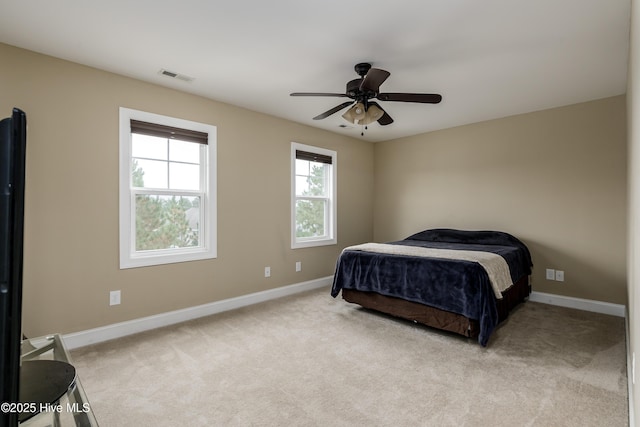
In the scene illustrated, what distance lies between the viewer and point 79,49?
2.50 meters

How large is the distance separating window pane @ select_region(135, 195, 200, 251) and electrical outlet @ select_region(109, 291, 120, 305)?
45 cm

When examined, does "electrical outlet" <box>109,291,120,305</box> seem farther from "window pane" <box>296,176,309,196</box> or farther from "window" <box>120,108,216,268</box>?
"window pane" <box>296,176,309,196</box>

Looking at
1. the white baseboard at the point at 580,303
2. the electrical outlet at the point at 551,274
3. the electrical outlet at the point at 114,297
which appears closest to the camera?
the electrical outlet at the point at 114,297

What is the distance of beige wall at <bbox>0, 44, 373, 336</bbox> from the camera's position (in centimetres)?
251

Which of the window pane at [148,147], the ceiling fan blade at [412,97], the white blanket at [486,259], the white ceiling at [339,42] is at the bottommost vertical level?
the white blanket at [486,259]

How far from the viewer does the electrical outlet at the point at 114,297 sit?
2.89m

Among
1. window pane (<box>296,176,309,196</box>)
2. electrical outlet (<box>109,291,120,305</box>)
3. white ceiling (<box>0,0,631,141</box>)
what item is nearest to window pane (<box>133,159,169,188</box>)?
white ceiling (<box>0,0,631,141</box>)

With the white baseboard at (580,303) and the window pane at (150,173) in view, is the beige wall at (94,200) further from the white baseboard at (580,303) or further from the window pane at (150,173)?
the white baseboard at (580,303)

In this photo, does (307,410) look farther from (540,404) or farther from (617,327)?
(617,327)

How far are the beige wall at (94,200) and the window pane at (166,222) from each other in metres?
0.24

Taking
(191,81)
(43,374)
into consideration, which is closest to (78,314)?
(43,374)

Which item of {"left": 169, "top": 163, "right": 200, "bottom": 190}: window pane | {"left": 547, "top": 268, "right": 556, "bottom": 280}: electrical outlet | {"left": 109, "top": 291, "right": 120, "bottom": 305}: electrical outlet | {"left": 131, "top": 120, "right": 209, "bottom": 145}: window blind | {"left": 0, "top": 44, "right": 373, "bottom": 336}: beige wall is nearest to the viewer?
{"left": 0, "top": 44, "right": 373, "bottom": 336}: beige wall

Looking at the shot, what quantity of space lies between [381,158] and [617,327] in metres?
3.77

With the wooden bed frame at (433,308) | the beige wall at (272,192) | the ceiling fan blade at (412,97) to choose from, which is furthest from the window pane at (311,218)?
the ceiling fan blade at (412,97)
